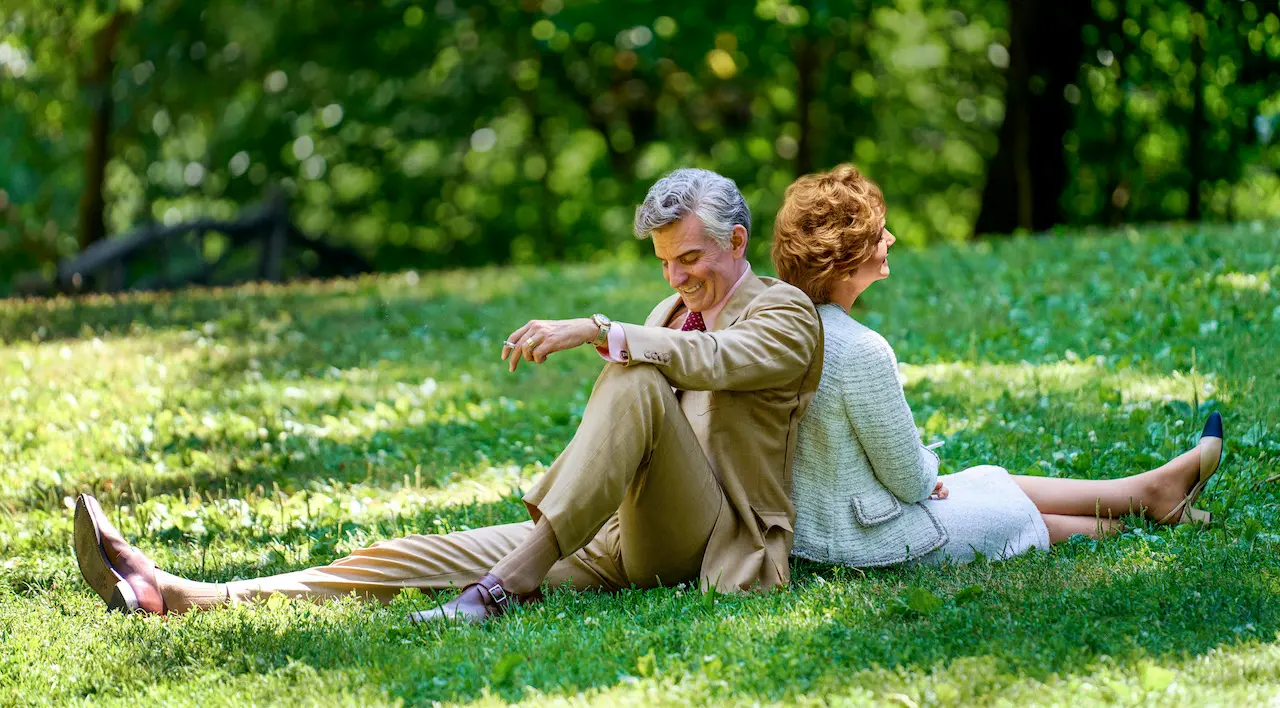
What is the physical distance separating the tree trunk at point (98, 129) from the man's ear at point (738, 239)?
1767 cm

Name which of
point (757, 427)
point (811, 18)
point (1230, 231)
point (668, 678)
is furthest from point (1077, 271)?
point (668, 678)

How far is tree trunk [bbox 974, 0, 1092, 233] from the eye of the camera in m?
16.0

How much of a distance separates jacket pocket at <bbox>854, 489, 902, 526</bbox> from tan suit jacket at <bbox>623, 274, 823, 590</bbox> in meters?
0.24

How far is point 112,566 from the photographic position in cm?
451

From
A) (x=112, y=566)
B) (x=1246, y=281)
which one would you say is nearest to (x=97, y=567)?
(x=112, y=566)

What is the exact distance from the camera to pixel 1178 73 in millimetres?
16625

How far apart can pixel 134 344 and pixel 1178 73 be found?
13.2 meters

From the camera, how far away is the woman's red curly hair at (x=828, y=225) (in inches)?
170

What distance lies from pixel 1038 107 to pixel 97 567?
14078 millimetres

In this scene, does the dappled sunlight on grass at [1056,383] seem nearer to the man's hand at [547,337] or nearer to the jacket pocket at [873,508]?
the jacket pocket at [873,508]

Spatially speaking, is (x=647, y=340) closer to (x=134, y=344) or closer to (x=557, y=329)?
(x=557, y=329)

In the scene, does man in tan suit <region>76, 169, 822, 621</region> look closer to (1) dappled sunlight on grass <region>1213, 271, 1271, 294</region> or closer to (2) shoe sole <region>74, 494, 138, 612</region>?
(2) shoe sole <region>74, 494, 138, 612</region>

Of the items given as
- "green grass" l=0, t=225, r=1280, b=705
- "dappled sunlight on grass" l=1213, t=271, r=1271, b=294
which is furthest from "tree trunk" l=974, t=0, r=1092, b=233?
"dappled sunlight on grass" l=1213, t=271, r=1271, b=294

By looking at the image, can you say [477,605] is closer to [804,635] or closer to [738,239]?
[804,635]
